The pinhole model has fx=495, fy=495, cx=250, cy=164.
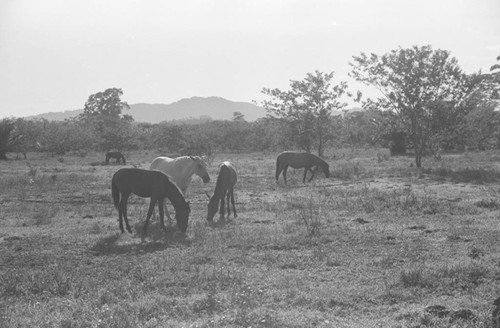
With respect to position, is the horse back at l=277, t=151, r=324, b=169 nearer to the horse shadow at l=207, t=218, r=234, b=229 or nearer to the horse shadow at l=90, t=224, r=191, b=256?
the horse shadow at l=207, t=218, r=234, b=229

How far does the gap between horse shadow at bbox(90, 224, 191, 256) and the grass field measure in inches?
1.0

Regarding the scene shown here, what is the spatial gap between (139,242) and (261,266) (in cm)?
338

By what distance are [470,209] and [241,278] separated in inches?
326

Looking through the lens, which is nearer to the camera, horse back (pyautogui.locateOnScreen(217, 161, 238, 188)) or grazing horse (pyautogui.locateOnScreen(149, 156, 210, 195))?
horse back (pyautogui.locateOnScreen(217, 161, 238, 188))

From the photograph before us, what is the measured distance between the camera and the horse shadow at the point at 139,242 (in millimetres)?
9703

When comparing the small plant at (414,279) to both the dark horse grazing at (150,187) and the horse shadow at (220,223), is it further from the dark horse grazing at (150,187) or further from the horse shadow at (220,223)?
the horse shadow at (220,223)

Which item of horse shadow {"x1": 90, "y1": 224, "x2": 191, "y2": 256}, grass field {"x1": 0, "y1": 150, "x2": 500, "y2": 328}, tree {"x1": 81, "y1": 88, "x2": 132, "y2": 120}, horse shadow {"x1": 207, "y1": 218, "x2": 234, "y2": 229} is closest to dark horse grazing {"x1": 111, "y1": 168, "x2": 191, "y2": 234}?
horse shadow {"x1": 90, "y1": 224, "x2": 191, "y2": 256}

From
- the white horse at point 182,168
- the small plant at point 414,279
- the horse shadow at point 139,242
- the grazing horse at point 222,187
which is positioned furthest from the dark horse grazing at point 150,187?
the small plant at point 414,279

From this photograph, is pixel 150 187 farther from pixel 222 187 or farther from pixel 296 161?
pixel 296 161

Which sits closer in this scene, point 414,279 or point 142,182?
point 414,279

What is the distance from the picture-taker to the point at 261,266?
8.30m

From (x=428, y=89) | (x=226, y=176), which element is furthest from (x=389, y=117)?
(x=226, y=176)

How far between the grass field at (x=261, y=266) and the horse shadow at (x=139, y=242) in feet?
0.08

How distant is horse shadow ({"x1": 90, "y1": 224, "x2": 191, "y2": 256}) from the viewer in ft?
31.8
